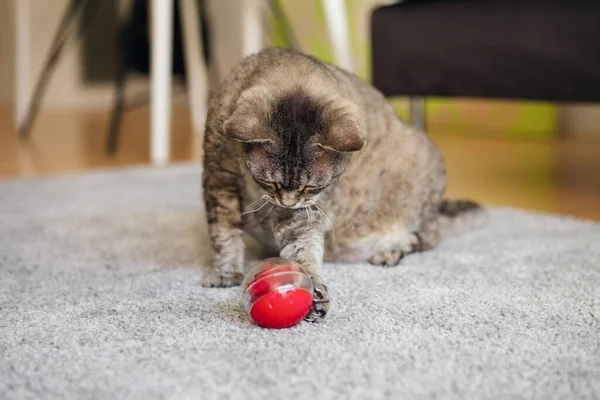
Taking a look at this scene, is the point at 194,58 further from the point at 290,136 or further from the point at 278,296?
the point at 278,296

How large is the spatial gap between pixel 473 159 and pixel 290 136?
2015 mm

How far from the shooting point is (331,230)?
57.2 inches

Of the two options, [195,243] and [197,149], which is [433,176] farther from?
[197,149]

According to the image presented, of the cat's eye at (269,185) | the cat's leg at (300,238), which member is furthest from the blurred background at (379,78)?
the cat's eye at (269,185)

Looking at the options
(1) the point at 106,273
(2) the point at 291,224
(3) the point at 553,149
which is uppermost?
(2) the point at 291,224

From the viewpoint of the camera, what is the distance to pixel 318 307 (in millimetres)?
1097

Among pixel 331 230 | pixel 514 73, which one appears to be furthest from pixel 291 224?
pixel 514 73

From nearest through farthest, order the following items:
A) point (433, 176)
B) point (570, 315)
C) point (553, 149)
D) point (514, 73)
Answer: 1. point (570, 315)
2. point (433, 176)
3. point (514, 73)
4. point (553, 149)

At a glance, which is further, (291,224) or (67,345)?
(291,224)

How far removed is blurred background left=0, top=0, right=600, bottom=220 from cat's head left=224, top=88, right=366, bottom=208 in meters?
1.05

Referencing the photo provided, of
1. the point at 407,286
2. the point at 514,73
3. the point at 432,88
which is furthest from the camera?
the point at 432,88

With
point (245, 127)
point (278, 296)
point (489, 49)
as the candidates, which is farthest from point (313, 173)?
point (489, 49)

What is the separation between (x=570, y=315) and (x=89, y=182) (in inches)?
69.7

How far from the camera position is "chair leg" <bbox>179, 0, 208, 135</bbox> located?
3.73m
